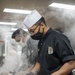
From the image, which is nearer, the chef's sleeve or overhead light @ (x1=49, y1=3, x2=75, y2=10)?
the chef's sleeve

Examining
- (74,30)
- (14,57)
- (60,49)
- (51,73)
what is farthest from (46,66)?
(74,30)

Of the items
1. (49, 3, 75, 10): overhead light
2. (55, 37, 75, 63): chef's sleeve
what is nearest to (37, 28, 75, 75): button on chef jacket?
(55, 37, 75, 63): chef's sleeve

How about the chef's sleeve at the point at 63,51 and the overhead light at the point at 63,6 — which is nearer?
the chef's sleeve at the point at 63,51

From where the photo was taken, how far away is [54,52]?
1.28 metres

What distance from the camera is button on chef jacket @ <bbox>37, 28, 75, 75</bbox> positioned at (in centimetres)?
122

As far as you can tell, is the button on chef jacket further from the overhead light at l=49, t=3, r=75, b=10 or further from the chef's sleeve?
the overhead light at l=49, t=3, r=75, b=10

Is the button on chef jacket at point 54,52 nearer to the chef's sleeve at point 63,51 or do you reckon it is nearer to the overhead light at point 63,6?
the chef's sleeve at point 63,51

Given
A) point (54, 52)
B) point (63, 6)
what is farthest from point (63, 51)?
point (63, 6)

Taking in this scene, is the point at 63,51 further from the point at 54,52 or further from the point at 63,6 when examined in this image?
the point at 63,6

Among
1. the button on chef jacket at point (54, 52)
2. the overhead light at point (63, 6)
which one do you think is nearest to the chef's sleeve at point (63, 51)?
the button on chef jacket at point (54, 52)

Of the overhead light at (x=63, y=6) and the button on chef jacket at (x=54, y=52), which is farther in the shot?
the overhead light at (x=63, y=6)

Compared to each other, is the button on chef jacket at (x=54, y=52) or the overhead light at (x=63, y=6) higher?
the overhead light at (x=63, y=6)

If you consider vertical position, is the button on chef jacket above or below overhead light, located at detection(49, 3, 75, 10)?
below

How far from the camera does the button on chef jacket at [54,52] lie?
1.22 m
